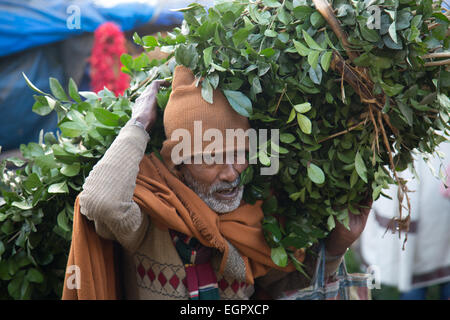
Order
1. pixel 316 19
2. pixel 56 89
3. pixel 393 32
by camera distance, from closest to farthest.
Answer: pixel 393 32, pixel 316 19, pixel 56 89

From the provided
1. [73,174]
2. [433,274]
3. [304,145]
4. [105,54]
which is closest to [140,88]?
[73,174]

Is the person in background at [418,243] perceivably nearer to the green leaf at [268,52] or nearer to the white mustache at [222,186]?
the white mustache at [222,186]

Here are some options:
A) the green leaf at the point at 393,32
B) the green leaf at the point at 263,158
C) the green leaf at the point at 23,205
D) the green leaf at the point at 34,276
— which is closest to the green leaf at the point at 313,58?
the green leaf at the point at 393,32

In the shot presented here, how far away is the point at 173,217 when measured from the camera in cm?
144

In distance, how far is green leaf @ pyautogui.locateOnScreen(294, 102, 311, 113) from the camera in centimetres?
137

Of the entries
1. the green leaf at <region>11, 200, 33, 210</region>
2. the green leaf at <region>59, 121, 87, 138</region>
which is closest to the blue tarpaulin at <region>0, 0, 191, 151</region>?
the green leaf at <region>59, 121, 87, 138</region>

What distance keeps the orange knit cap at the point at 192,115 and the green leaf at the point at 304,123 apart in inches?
7.8

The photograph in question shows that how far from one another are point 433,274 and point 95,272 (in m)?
2.70

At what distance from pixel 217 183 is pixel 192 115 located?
258mm

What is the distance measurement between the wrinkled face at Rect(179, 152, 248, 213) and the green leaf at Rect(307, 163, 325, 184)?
225mm

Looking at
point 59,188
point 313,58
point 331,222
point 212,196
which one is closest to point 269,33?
point 313,58

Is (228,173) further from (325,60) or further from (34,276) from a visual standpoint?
(34,276)

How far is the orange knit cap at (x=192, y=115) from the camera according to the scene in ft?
4.58

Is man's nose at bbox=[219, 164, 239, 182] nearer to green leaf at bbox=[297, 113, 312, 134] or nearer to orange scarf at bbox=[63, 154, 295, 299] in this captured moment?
orange scarf at bbox=[63, 154, 295, 299]
